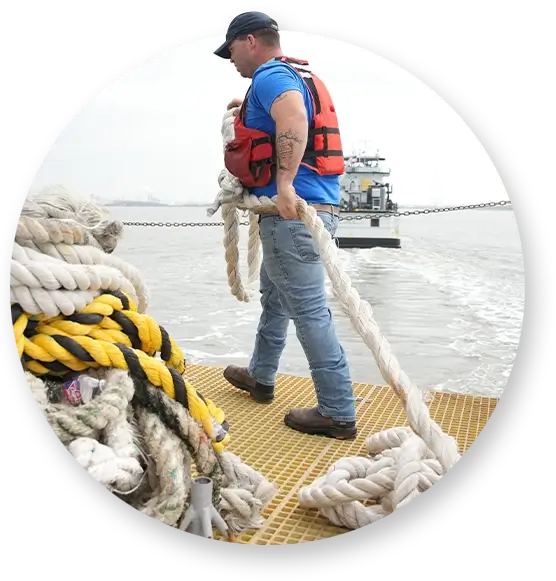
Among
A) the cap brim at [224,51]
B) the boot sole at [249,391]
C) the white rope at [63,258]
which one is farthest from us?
the boot sole at [249,391]

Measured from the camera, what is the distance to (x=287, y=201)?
4.60 feet

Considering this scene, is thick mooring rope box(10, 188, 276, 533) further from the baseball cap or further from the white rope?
the baseball cap

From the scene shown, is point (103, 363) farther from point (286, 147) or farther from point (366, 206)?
point (366, 206)

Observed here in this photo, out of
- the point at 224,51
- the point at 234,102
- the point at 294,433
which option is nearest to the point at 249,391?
the point at 294,433

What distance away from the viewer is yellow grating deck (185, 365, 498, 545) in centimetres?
127

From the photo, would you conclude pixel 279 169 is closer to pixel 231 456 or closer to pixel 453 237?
pixel 231 456

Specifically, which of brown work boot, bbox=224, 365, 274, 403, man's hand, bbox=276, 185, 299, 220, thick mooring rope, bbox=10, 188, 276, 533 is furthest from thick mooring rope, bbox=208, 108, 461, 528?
brown work boot, bbox=224, 365, 274, 403

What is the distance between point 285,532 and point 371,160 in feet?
2.87

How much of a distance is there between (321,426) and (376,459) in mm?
228

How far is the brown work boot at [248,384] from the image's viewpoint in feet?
6.06

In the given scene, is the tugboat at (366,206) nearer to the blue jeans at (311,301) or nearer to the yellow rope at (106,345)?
the blue jeans at (311,301)

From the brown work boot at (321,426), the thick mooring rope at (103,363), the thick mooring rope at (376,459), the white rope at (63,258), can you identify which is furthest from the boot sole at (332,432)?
the white rope at (63,258)

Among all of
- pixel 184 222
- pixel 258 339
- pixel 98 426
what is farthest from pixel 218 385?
pixel 98 426

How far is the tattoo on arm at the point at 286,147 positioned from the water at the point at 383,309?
0.31 metres
